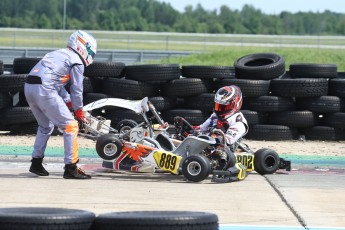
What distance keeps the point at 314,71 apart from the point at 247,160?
18.7ft

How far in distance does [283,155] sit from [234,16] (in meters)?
96.2

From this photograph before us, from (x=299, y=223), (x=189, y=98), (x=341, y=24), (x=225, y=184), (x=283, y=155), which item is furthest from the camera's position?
(x=341, y=24)

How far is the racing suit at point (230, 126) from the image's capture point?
11.7 metres

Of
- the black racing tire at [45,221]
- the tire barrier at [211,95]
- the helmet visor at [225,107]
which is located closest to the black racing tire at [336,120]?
the tire barrier at [211,95]

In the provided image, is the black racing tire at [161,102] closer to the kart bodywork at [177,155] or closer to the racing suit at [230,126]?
the kart bodywork at [177,155]

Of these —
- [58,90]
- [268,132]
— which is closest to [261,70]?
[268,132]

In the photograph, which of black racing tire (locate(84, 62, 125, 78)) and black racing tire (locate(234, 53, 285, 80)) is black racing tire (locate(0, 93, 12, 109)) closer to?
black racing tire (locate(84, 62, 125, 78))

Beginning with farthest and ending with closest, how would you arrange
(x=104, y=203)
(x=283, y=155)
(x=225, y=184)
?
(x=283, y=155) → (x=225, y=184) → (x=104, y=203)

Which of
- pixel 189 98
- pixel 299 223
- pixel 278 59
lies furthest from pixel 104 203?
pixel 278 59

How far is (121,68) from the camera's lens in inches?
672

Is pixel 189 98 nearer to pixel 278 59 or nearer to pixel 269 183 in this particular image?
pixel 278 59

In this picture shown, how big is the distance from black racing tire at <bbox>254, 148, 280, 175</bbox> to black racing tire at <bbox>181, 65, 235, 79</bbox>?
4.95 metres

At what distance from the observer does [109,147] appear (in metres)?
11.7

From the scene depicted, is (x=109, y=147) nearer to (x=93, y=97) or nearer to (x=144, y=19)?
(x=93, y=97)
